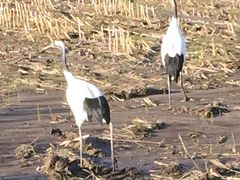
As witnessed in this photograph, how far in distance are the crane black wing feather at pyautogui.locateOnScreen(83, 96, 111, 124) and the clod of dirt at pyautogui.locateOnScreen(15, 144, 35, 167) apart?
1.00 metres

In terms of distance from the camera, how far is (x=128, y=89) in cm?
1509

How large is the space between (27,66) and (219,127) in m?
7.04

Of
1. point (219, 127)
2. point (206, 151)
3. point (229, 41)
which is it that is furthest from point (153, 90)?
point (229, 41)

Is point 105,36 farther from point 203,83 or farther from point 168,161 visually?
point 168,161

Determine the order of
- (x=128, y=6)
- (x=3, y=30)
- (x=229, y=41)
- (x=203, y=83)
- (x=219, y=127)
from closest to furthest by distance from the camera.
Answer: (x=219, y=127), (x=203, y=83), (x=229, y=41), (x=3, y=30), (x=128, y=6)

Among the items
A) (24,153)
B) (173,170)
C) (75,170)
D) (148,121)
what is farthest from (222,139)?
(24,153)

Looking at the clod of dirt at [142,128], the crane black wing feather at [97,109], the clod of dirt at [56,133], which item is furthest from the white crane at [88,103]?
the clod of dirt at [142,128]

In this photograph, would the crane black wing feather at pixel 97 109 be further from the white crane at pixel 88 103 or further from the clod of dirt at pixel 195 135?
the clod of dirt at pixel 195 135

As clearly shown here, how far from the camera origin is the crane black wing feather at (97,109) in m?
9.74

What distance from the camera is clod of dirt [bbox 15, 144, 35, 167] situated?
1020 cm

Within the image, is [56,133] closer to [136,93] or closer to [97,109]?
[97,109]

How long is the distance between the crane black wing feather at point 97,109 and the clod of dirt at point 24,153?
1.00 metres

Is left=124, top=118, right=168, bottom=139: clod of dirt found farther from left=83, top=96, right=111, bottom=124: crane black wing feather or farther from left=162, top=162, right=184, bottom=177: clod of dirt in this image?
left=162, top=162, right=184, bottom=177: clod of dirt

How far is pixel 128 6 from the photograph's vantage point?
26.5 m
